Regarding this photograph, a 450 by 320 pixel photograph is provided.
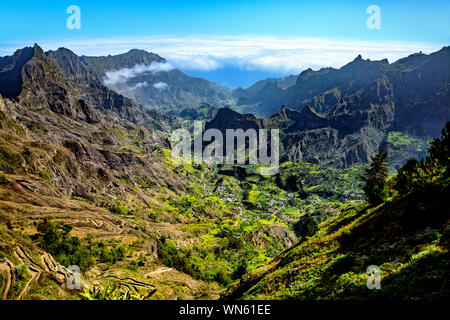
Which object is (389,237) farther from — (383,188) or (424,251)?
(383,188)

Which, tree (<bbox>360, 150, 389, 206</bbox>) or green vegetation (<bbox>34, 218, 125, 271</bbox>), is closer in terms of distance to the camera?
tree (<bbox>360, 150, 389, 206</bbox>)

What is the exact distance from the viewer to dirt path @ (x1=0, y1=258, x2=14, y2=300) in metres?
37.6

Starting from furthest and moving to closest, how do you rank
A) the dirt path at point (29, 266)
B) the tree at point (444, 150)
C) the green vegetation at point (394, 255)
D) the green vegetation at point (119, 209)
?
the green vegetation at point (119, 209) → the tree at point (444, 150) → the dirt path at point (29, 266) → the green vegetation at point (394, 255)

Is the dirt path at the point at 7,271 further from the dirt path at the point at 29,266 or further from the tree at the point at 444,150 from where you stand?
the tree at the point at 444,150

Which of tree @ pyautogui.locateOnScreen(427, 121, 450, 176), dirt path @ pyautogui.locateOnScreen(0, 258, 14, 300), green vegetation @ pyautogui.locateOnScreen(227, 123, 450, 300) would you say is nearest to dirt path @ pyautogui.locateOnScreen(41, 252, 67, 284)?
dirt path @ pyautogui.locateOnScreen(0, 258, 14, 300)

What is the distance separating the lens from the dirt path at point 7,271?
37.6m

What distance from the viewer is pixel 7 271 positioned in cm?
4069

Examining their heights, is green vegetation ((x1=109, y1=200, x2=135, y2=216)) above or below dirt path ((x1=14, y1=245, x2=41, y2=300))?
below

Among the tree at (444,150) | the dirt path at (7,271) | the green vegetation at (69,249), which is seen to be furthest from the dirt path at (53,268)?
the tree at (444,150)

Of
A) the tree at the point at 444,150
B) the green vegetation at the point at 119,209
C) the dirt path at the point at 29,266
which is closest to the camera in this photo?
the dirt path at the point at 29,266

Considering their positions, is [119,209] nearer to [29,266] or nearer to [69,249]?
[69,249]

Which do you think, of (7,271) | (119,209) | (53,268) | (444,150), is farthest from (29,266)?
(119,209)

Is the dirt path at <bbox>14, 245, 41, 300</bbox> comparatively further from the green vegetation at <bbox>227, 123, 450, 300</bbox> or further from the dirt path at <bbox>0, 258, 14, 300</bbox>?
the green vegetation at <bbox>227, 123, 450, 300</bbox>
